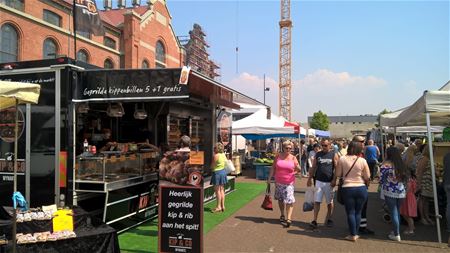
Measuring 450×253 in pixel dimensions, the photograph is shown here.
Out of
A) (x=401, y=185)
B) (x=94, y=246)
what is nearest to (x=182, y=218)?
(x=94, y=246)

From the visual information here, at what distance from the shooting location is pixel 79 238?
16.1 ft

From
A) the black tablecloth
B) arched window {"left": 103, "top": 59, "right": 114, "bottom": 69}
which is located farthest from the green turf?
arched window {"left": 103, "top": 59, "right": 114, "bottom": 69}

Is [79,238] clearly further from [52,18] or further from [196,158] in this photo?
[52,18]

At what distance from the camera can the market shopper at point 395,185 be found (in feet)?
20.9

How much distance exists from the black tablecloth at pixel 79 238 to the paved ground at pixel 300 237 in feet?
5.02

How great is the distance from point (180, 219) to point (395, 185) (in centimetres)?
349

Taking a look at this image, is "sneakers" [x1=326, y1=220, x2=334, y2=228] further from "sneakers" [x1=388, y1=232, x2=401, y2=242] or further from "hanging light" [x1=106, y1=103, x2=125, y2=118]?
"hanging light" [x1=106, y1=103, x2=125, y2=118]

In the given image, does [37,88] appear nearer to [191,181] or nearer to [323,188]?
[191,181]

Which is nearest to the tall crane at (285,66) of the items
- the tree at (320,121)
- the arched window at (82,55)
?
the tree at (320,121)

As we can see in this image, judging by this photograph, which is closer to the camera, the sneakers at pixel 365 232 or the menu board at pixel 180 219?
the menu board at pixel 180 219

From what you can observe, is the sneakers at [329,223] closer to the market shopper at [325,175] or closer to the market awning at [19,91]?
the market shopper at [325,175]

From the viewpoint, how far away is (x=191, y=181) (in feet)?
18.5

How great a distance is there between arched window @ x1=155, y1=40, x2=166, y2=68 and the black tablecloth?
3752cm

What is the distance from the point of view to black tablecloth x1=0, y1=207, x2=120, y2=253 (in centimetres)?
470
